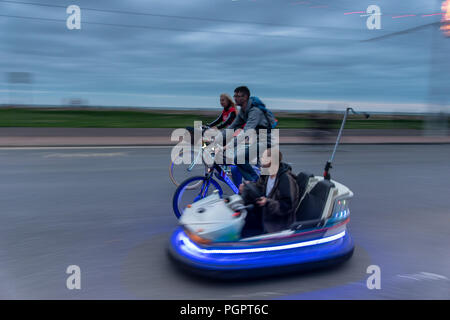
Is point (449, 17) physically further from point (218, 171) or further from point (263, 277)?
point (263, 277)

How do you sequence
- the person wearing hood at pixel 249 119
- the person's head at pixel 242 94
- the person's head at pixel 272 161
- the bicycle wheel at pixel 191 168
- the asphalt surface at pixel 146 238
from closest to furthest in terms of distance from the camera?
the asphalt surface at pixel 146 238 < the person's head at pixel 272 161 < the person wearing hood at pixel 249 119 < the person's head at pixel 242 94 < the bicycle wheel at pixel 191 168

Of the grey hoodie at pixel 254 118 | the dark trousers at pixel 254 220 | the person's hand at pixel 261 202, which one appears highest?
the grey hoodie at pixel 254 118

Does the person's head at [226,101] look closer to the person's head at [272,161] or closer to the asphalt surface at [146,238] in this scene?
the asphalt surface at [146,238]

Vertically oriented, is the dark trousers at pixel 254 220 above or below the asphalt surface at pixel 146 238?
above

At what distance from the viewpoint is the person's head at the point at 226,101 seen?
617 centimetres

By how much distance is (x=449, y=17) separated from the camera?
20156 mm

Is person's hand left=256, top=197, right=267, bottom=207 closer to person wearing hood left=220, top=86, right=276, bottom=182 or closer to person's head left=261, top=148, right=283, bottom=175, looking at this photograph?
person's head left=261, top=148, right=283, bottom=175

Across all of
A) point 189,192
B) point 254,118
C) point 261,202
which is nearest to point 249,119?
point 254,118

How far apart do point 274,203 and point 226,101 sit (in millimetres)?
2881

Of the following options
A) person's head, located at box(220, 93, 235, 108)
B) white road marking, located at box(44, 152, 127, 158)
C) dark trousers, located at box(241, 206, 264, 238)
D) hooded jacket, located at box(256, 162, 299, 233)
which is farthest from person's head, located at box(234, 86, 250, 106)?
white road marking, located at box(44, 152, 127, 158)

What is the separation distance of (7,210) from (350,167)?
26.5ft

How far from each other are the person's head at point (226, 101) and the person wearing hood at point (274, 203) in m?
2.40

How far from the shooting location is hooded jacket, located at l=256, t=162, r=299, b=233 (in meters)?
3.68

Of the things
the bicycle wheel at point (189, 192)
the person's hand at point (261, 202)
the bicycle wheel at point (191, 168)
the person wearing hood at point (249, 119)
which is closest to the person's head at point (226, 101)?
the person wearing hood at point (249, 119)
